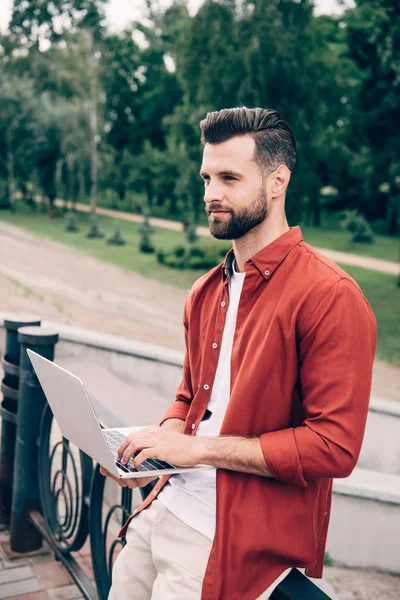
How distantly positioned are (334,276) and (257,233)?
0.30 metres

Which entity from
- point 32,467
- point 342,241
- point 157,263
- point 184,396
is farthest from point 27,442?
point 342,241

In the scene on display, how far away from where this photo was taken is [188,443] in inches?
69.5

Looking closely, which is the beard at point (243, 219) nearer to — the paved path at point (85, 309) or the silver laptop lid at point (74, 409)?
the silver laptop lid at point (74, 409)

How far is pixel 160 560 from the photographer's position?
188 cm

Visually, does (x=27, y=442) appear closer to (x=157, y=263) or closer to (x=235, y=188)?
(x=235, y=188)

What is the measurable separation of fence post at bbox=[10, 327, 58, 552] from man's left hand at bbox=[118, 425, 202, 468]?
168 centimetres

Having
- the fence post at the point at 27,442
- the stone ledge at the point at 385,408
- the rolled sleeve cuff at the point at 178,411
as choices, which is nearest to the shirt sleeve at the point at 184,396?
the rolled sleeve cuff at the point at 178,411

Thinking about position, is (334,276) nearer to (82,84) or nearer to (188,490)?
(188,490)

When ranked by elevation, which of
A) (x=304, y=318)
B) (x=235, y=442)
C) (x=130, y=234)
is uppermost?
(x=304, y=318)

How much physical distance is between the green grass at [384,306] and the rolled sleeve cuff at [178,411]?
402 inches

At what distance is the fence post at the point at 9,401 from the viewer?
370cm

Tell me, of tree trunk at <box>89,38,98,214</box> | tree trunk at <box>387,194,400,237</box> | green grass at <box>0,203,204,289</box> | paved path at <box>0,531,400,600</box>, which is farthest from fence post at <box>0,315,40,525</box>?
tree trunk at <box>89,38,98,214</box>

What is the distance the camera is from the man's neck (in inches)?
73.3

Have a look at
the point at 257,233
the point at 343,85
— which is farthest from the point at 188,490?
the point at 343,85
